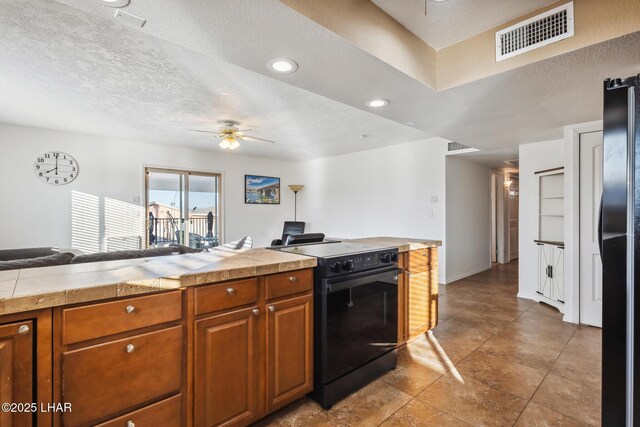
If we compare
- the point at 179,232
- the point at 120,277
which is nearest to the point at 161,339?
the point at 120,277

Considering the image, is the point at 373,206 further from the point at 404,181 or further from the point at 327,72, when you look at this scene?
the point at 327,72

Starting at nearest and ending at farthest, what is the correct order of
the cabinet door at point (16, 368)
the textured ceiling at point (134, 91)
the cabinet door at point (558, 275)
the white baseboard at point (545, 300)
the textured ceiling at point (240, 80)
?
the cabinet door at point (16, 368)
the textured ceiling at point (240, 80)
the textured ceiling at point (134, 91)
the white baseboard at point (545, 300)
the cabinet door at point (558, 275)

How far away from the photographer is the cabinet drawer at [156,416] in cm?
120

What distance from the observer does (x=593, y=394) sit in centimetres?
194

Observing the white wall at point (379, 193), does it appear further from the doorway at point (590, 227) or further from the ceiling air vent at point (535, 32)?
the ceiling air vent at point (535, 32)

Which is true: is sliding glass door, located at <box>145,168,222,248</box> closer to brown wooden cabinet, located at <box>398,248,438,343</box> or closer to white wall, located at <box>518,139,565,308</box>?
brown wooden cabinet, located at <box>398,248,438,343</box>

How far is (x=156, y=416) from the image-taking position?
50.6 inches

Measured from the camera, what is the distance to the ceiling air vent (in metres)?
1.73

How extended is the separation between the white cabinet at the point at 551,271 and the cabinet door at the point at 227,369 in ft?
12.5

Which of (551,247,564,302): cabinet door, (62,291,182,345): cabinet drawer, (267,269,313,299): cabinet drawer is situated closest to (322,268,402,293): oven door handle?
(267,269,313,299): cabinet drawer

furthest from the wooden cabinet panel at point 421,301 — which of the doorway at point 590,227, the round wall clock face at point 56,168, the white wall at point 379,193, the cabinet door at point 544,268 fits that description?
the round wall clock face at point 56,168

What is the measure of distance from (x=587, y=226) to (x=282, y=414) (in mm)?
3548

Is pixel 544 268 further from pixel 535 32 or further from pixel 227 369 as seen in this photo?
pixel 227 369

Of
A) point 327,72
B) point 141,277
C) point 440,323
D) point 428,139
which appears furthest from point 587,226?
point 141,277
